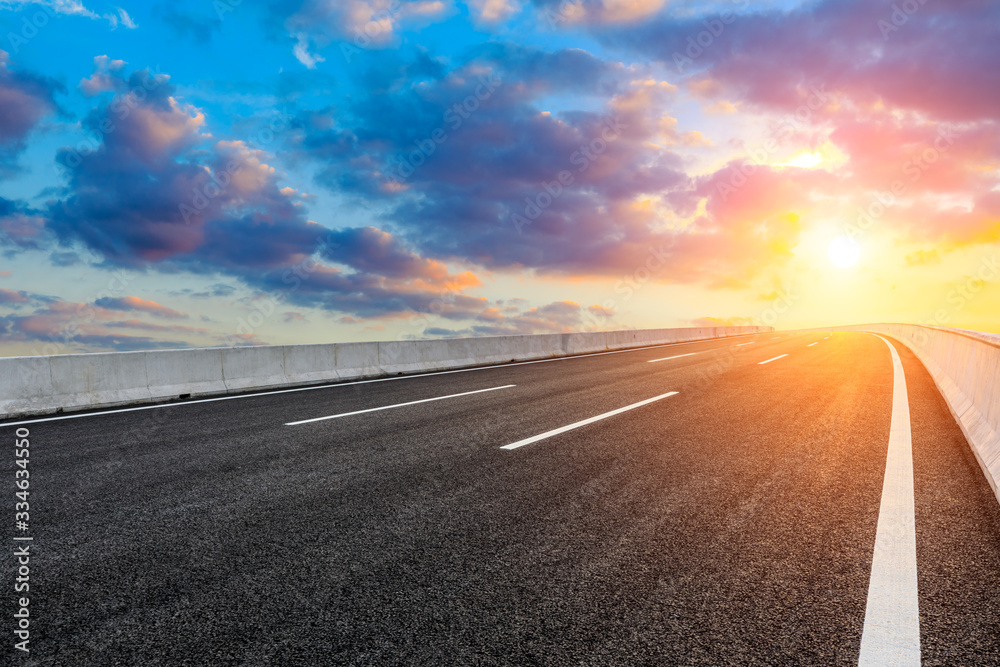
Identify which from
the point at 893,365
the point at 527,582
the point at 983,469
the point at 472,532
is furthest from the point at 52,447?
the point at 893,365

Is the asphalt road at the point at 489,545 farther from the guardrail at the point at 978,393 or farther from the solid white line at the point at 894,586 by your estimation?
the guardrail at the point at 978,393

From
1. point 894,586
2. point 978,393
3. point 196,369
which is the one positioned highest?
point 196,369

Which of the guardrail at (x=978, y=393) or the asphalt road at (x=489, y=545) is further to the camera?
the guardrail at (x=978, y=393)

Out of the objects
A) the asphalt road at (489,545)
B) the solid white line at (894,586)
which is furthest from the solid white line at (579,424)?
the solid white line at (894,586)

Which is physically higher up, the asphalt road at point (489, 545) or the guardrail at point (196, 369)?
the guardrail at point (196, 369)

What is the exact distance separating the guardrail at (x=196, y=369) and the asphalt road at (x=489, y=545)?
2.22 metres

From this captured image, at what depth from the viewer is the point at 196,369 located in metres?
10.8

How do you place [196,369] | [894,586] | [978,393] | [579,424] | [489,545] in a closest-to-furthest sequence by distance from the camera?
[894,586] → [489,545] → [579,424] → [978,393] → [196,369]

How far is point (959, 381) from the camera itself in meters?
9.52

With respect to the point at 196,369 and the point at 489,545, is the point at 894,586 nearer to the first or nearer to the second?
the point at 489,545

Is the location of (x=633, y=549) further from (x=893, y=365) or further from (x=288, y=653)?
(x=893, y=365)

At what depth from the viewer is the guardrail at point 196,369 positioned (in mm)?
8984

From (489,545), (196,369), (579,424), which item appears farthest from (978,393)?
(196,369)

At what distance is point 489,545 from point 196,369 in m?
9.31
